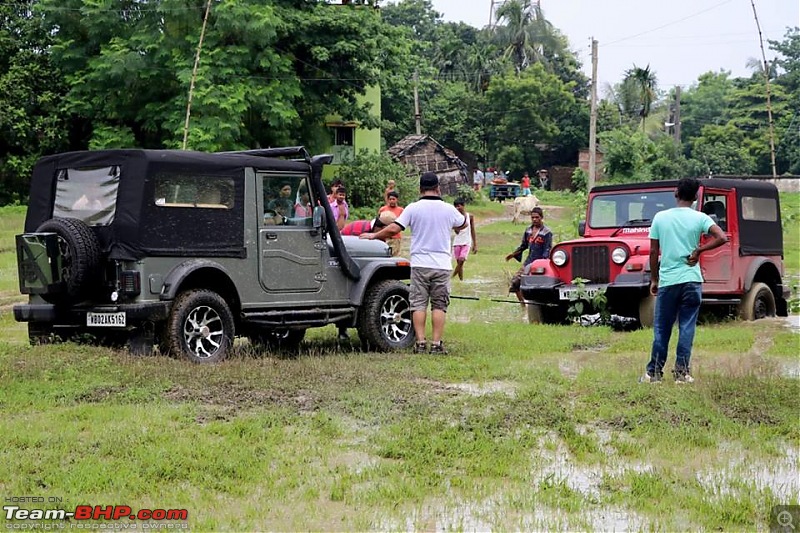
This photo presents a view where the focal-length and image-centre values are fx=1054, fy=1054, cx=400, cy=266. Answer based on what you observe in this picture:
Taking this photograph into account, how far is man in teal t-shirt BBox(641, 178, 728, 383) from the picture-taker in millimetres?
9164

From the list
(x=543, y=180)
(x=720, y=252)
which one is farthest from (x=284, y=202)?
(x=543, y=180)

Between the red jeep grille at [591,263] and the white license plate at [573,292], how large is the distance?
0.26 metres

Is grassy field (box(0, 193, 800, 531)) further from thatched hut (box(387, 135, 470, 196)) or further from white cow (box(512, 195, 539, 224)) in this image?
thatched hut (box(387, 135, 470, 196))

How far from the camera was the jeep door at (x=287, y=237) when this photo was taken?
36.0 ft

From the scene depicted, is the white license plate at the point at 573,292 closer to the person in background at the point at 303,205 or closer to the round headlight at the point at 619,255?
the round headlight at the point at 619,255

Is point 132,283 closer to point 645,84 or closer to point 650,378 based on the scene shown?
point 650,378

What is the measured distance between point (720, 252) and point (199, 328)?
26.3 ft

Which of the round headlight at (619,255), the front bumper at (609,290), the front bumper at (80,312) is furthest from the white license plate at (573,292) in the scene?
the front bumper at (80,312)

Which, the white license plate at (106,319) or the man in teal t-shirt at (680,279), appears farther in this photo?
the white license plate at (106,319)

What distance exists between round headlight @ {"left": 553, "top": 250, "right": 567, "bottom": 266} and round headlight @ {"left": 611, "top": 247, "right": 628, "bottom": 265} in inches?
30.9

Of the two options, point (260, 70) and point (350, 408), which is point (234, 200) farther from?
point (260, 70)

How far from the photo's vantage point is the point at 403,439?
6941 mm

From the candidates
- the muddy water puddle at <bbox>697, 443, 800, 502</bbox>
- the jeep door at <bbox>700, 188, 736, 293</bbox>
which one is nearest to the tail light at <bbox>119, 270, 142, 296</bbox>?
the muddy water puddle at <bbox>697, 443, 800, 502</bbox>

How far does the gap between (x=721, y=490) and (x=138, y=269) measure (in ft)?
19.5
